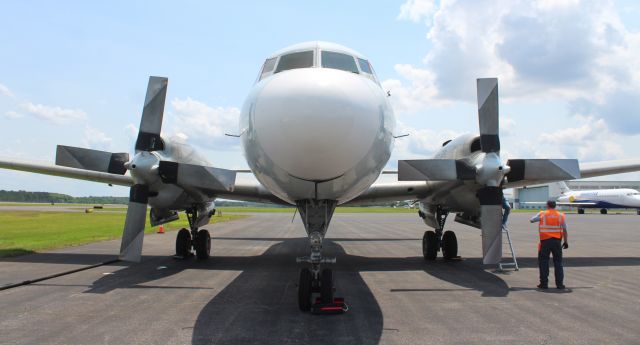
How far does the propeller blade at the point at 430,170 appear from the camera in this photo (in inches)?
338

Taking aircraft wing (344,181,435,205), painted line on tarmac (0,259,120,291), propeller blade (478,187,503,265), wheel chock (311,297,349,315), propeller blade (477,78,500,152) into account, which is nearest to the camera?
wheel chock (311,297,349,315)

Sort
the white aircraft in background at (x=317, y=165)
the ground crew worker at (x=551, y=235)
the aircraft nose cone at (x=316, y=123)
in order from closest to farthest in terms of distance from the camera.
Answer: the aircraft nose cone at (x=316, y=123) → the white aircraft in background at (x=317, y=165) → the ground crew worker at (x=551, y=235)

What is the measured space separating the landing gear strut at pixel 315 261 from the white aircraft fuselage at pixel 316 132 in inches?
26.6

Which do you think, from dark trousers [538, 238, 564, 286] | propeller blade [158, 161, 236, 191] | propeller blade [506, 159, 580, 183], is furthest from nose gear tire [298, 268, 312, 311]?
propeller blade [506, 159, 580, 183]

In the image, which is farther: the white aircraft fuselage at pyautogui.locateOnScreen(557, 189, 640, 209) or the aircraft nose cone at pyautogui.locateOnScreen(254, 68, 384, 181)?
the white aircraft fuselage at pyautogui.locateOnScreen(557, 189, 640, 209)

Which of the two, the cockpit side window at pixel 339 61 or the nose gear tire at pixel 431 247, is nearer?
the cockpit side window at pixel 339 61

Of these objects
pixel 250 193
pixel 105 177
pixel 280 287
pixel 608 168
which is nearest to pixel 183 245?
pixel 250 193

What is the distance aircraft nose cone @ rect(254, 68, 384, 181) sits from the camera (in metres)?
4.78

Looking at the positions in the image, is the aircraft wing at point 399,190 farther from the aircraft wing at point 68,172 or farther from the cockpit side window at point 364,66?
the aircraft wing at point 68,172

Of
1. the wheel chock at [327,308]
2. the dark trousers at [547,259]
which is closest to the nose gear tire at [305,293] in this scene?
the wheel chock at [327,308]

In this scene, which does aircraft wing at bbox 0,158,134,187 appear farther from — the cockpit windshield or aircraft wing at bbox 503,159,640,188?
aircraft wing at bbox 503,159,640,188

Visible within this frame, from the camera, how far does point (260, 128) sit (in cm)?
521

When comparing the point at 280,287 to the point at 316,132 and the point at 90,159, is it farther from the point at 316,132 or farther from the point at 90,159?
the point at 90,159

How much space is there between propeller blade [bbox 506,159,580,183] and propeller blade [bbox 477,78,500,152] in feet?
2.07
